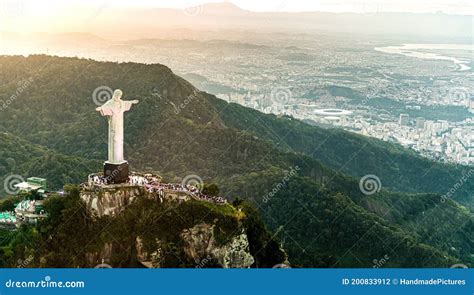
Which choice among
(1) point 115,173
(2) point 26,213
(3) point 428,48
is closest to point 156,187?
(1) point 115,173

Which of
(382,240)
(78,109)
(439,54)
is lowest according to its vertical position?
(382,240)

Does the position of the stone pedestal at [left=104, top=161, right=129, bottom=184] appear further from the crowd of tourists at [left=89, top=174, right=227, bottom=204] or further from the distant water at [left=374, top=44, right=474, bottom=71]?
the distant water at [left=374, top=44, right=474, bottom=71]

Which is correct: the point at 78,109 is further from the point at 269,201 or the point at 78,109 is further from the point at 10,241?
the point at 10,241

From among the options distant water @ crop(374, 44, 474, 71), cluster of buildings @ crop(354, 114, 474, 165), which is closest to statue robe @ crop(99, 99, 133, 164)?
cluster of buildings @ crop(354, 114, 474, 165)

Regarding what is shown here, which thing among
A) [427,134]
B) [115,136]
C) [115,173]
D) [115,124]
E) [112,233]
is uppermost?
[115,124]

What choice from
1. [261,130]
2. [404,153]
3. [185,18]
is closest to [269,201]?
[185,18]

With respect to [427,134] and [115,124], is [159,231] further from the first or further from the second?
[427,134]
